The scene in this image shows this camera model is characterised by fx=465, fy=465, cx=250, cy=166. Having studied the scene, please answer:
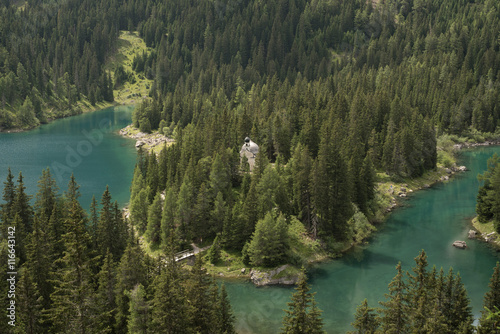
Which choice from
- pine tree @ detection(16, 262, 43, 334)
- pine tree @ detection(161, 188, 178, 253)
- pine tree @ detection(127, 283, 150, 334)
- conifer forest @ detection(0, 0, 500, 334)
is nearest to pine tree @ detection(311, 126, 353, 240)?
conifer forest @ detection(0, 0, 500, 334)

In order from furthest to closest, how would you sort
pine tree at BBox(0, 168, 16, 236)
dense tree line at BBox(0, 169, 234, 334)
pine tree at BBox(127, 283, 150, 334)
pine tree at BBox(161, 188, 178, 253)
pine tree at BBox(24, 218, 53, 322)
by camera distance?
pine tree at BBox(161, 188, 178, 253), pine tree at BBox(0, 168, 16, 236), pine tree at BBox(24, 218, 53, 322), pine tree at BBox(127, 283, 150, 334), dense tree line at BBox(0, 169, 234, 334)

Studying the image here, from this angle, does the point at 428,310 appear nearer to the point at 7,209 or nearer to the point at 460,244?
the point at 460,244

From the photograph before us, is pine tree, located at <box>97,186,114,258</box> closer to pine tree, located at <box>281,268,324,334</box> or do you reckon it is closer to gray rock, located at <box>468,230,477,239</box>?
pine tree, located at <box>281,268,324,334</box>

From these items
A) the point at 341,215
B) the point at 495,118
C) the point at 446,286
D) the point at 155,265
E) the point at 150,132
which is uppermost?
the point at 446,286

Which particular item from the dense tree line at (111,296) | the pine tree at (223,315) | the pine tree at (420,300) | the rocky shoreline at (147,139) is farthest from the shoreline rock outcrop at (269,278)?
the rocky shoreline at (147,139)

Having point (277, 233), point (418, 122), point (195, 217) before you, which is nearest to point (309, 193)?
point (277, 233)

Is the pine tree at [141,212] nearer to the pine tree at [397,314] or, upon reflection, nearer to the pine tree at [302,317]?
the pine tree at [302,317]

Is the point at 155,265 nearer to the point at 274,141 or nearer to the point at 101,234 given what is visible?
the point at 101,234

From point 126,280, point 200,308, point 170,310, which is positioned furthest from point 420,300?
point 126,280
